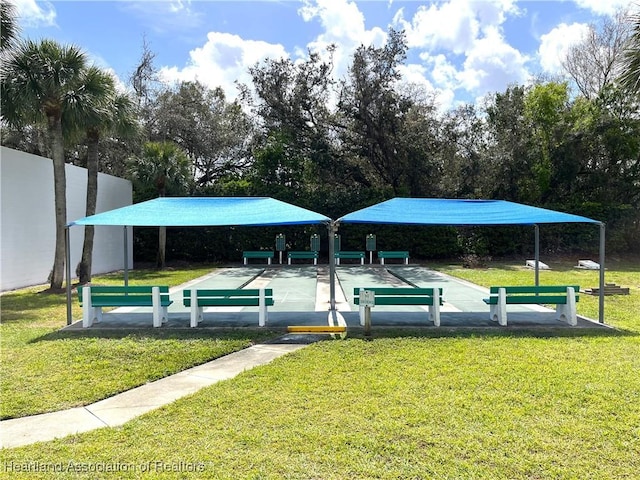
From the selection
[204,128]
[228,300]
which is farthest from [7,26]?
[204,128]

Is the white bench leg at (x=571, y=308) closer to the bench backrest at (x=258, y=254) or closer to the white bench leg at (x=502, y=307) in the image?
the white bench leg at (x=502, y=307)

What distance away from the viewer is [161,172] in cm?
1844

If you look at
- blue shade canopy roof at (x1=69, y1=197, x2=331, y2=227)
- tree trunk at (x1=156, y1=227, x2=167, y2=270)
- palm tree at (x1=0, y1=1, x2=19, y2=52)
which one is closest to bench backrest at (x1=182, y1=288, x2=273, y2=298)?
blue shade canopy roof at (x1=69, y1=197, x2=331, y2=227)

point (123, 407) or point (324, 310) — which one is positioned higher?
point (324, 310)

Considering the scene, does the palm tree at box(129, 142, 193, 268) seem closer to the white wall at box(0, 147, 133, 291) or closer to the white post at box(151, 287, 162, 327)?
the white wall at box(0, 147, 133, 291)

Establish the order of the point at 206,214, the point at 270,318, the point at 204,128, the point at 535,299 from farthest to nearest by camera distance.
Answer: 1. the point at 204,128
2. the point at 206,214
3. the point at 270,318
4. the point at 535,299

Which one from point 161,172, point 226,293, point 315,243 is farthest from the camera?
point 315,243

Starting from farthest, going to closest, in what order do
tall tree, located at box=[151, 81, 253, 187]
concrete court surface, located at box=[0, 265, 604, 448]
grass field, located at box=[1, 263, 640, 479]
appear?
tall tree, located at box=[151, 81, 253, 187] → concrete court surface, located at box=[0, 265, 604, 448] → grass field, located at box=[1, 263, 640, 479]

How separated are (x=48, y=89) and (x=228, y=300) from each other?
844 cm

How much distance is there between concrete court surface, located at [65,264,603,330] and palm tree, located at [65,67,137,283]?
13.0ft

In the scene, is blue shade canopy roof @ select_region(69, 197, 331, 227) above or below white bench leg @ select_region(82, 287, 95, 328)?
above

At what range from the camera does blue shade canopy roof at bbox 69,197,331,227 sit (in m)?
8.26

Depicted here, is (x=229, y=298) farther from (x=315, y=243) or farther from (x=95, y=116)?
(x=315, y=243)

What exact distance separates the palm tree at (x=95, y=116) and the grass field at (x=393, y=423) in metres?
8.36
